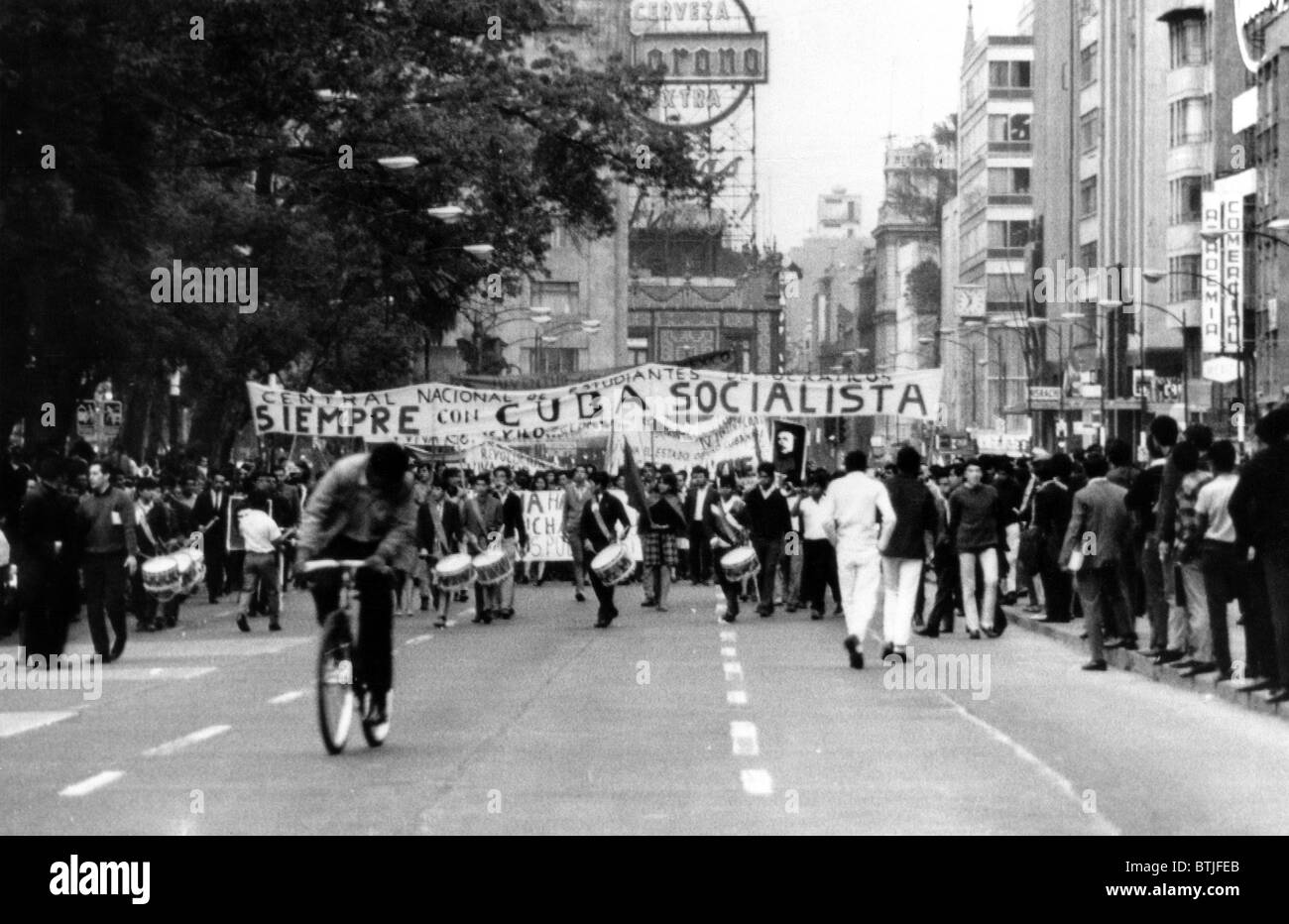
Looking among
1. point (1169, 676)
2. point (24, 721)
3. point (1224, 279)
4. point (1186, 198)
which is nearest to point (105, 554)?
point (24, 721)

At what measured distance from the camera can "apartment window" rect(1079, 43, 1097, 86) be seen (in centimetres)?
10481

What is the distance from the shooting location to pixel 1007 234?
14450 cm

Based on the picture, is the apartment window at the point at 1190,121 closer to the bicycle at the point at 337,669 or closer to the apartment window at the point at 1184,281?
the apartment window at the point at 1184,281

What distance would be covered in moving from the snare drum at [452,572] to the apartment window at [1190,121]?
217 ft

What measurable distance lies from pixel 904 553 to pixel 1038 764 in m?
7.73

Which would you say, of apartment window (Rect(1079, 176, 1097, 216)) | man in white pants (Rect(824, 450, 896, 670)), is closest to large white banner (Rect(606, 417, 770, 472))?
man in white pants (Rect(824, 450, 896, 670))

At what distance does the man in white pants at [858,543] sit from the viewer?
21.4m

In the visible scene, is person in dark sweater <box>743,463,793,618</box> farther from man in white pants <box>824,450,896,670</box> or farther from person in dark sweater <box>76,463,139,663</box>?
person in dark sweater <box>76,463,139,663</box>

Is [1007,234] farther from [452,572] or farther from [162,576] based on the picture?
[162,576]

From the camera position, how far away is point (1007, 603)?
104 feet

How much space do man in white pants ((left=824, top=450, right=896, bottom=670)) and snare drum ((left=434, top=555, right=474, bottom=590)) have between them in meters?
6.24

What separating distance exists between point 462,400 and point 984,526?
39.6ft

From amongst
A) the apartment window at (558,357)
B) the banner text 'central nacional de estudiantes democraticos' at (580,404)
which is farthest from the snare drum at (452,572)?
the apartment window at (558,357)
